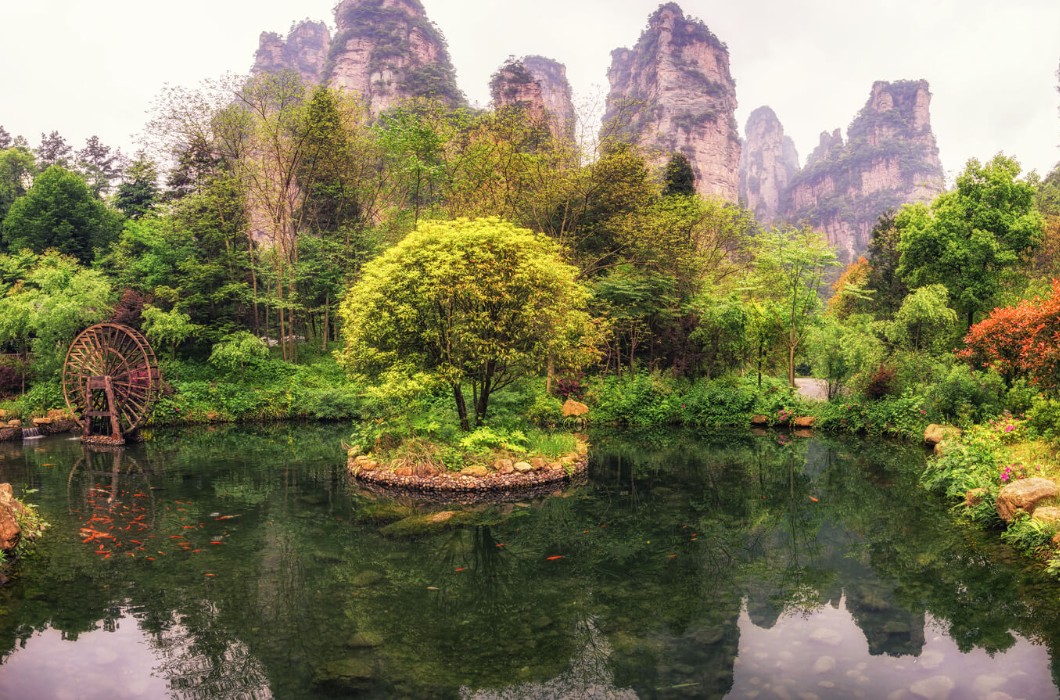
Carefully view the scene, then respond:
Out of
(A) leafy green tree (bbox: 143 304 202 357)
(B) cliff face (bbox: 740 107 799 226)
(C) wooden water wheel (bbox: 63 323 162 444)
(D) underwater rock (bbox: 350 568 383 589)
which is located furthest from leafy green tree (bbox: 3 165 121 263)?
(B) cliff face (bbox: 740 107 799 226)

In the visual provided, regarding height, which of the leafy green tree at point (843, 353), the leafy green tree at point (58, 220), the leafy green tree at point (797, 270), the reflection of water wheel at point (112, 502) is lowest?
the reflection of water wheel at point (112, 502)

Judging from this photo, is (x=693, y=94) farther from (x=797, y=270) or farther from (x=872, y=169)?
(x=797, y=270)

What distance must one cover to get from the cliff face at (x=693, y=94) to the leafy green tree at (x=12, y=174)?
217ft

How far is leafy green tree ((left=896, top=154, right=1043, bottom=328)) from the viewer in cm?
2003

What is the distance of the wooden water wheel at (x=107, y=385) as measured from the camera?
19766 mm

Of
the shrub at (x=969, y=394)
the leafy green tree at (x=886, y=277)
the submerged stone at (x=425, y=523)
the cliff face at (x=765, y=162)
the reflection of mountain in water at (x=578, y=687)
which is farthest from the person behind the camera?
the cliff face at (x=765, y=162)

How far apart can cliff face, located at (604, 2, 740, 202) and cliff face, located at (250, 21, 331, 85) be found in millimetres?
48754

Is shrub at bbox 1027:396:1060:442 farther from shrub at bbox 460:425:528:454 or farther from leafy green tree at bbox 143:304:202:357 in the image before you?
leafy green tree at bbox 143:304:202:357

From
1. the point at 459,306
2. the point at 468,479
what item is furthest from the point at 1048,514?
the point at 459,306

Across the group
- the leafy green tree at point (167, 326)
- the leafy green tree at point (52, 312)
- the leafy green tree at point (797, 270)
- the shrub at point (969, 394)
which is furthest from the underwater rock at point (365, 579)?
the leafy green tree at point (52, 312)

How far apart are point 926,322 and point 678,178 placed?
13.9 meters

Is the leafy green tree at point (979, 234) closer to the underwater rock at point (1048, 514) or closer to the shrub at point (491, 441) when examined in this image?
the underwater rock at point (1048, 514)

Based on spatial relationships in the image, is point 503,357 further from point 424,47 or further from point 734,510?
point 424,47

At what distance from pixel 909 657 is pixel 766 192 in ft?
510
